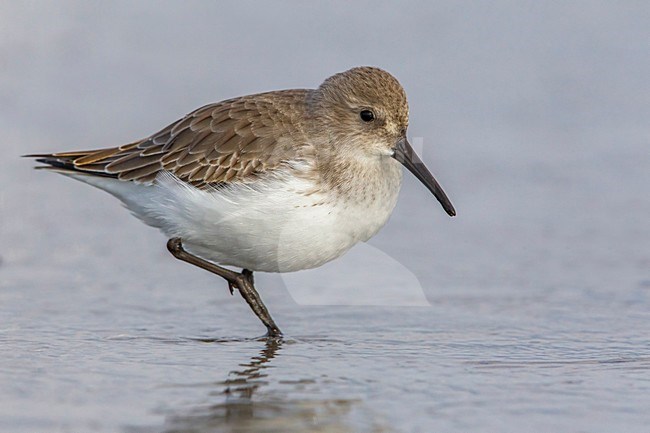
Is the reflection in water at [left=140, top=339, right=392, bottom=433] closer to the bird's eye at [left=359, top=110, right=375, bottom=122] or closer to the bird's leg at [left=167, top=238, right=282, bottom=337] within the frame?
the bird's leg at [left=167, top=238, right=282, bottom=337]

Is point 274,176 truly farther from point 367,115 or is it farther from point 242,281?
point 242,281

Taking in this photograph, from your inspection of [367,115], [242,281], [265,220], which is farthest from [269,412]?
[367,115]

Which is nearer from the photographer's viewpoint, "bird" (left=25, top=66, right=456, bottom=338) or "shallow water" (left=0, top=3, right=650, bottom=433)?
"shallow water" (left=0, top=3, right=650, bottom=433)

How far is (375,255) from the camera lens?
7520mm

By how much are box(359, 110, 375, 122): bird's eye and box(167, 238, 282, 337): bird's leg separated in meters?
1.16

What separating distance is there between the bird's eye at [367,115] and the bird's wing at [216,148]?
36cm

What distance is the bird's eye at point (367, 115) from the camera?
20.3 feet

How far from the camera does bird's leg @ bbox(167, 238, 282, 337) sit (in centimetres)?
614

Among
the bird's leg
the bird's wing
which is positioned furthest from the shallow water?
the bird's wing

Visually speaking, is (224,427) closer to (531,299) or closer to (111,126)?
(531,299)

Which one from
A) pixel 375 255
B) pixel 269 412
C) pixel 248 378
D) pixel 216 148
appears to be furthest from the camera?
pixel 375 255

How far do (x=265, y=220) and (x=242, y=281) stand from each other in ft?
2.21

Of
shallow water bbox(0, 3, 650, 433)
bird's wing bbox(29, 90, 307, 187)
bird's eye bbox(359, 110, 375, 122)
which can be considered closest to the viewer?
shallow water bbox(0, 3, 650, 433)

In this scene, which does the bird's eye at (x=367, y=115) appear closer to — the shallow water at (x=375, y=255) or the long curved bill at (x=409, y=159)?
the long curved bill at (x=409, y=159)
